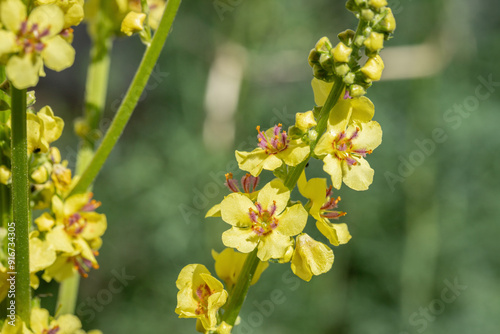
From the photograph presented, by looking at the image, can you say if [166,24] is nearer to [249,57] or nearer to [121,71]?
[249,57]

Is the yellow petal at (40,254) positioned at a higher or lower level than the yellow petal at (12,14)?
lower

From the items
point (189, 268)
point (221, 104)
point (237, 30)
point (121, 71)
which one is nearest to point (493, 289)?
point (221, 104)

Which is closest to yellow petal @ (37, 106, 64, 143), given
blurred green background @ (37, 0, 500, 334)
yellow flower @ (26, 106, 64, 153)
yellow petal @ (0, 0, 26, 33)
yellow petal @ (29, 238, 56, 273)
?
yellow flower @ (26, 106, 64, 153)

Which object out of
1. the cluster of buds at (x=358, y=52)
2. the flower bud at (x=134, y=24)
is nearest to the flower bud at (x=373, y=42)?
the cluster of buds at (x=358, y=52)

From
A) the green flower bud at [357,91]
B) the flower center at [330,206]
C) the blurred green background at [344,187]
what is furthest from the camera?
the blurred green background at [344,187]

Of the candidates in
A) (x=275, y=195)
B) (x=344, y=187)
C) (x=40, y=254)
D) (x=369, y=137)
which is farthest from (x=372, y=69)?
(x=344, y=187)

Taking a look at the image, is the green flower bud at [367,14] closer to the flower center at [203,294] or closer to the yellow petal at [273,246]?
the yellow petal at [273,246]
